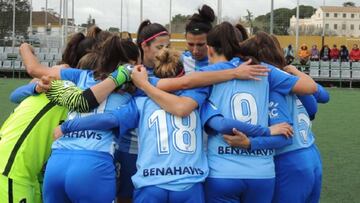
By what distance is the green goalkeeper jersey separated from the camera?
3.86 m

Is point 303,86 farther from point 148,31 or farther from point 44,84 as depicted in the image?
point 44,84

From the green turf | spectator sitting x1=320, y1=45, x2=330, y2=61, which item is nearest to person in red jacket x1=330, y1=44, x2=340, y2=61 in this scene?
spectator sitting x1=320, y1=45, x2=330, y2=61

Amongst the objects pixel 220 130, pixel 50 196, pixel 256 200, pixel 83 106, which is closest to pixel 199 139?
pixel 220 130

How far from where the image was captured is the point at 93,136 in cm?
363

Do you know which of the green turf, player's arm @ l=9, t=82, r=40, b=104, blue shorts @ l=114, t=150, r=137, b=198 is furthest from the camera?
the green turf

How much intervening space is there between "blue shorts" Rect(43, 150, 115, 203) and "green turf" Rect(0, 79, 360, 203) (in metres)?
3.88

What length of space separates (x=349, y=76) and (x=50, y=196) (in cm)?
2535

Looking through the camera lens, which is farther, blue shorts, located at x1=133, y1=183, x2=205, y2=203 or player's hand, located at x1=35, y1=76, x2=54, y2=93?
player's hand, located at x1=35, y1=76, x2=54, y2=93

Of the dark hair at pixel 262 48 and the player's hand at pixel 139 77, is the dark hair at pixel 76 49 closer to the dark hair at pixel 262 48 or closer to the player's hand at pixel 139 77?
the player's hand at pixel 139 77

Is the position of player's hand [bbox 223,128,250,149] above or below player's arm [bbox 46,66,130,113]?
below

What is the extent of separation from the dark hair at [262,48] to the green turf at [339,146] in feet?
10.6

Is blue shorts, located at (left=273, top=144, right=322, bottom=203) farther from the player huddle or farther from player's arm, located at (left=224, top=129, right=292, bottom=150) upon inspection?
player's arm, located at (left=224, top=129, right=292, bottom=150)

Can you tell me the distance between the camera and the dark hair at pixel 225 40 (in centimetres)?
371

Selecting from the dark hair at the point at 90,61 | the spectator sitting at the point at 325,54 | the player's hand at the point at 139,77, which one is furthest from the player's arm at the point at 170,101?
the spectator sitting at the point at 325,54
